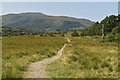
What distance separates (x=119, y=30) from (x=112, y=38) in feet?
8.30

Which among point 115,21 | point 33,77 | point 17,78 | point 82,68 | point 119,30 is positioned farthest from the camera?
point 115,21

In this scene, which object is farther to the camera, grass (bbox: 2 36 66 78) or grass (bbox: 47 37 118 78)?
grass (bbox: 47 37 118 78)

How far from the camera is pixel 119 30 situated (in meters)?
54.3

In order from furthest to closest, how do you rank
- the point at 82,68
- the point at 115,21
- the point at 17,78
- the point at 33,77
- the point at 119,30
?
the point at 115,21
the point at 119,30
the point at 82,68
the point at 33,77
the point at 17,78

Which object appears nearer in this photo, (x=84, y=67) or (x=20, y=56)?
(x=84, y=67)

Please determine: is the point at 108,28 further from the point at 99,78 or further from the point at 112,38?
the point at 99,78

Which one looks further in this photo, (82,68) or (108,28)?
(108,28)

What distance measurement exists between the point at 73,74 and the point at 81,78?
3.44 feet

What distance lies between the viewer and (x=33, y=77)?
10930 millimetres

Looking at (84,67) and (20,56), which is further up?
(84,67)

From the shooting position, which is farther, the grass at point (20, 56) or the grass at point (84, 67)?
the grass at point (84, 67)

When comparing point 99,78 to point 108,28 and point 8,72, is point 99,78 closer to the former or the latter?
point 8,72

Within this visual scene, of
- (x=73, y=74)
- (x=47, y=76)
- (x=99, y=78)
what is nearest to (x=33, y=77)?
(x=47, y=76)

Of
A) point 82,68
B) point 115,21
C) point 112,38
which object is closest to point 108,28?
point 115,21
